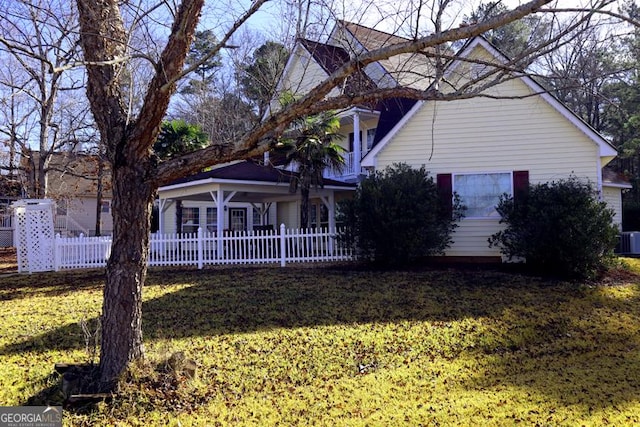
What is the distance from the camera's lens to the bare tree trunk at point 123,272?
5.11 metres

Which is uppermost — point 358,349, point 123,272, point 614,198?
point 614,198

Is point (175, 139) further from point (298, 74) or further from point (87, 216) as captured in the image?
point (87, 216)

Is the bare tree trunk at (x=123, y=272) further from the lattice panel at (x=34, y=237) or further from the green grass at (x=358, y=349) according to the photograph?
the lattice panel at (x=34, y=237)

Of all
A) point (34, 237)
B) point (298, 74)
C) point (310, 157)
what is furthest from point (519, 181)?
point (34, 237)

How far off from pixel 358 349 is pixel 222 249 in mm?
8059

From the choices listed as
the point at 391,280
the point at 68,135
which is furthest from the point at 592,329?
the point at 68,135

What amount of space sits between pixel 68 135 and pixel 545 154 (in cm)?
1834

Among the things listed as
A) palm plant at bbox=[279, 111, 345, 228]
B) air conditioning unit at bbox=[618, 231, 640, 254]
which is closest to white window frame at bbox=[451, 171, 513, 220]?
palm plant at bbox=[279, 111, 345, 228]

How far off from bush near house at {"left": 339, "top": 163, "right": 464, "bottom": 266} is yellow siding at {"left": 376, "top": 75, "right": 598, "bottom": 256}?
3.00 feet

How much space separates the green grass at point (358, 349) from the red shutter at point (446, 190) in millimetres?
2084

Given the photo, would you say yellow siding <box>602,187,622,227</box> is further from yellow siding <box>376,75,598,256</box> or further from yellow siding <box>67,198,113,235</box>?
yellow siding <box>67,198,113,235</box>

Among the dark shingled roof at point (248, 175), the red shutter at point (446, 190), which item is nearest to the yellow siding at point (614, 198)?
the red shutter at point (446, 190)

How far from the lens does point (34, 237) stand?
14211 millimetres

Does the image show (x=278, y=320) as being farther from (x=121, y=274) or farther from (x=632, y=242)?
(x=632, y=242)
